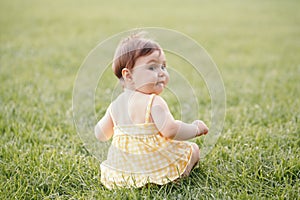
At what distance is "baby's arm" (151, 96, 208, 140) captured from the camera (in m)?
1.83

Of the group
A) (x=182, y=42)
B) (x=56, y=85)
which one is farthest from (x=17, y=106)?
(x=182, y=42)

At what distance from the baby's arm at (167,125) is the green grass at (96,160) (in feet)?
0.88

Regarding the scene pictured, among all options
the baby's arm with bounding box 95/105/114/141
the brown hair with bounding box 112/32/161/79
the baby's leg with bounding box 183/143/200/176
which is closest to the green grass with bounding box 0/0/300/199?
the baby's leg with bounding box 183/143/200/176

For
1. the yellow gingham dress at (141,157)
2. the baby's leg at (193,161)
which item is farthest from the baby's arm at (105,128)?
the baby's leg at (193,161)

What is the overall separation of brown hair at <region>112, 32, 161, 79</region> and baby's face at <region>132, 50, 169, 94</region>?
0.07ft

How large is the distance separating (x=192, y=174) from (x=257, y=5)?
35.5ft

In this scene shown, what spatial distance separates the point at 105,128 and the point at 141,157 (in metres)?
0.29

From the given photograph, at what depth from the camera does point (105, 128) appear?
205cm

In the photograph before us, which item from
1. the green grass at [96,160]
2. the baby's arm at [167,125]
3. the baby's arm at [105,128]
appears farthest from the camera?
the baby's arm at [105,128]

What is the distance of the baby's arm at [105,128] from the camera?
6.70 feet

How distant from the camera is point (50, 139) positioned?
254 cm

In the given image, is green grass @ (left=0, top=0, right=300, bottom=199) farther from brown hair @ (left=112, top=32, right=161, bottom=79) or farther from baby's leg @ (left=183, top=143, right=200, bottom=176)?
brown hair @ (left=112, top=32, right=161, bottom=79)

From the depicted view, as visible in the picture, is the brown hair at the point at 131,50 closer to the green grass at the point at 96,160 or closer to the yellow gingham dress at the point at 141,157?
the yellow gingham dress at the point at 141,157

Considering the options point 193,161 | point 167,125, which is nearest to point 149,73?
point 167,125
